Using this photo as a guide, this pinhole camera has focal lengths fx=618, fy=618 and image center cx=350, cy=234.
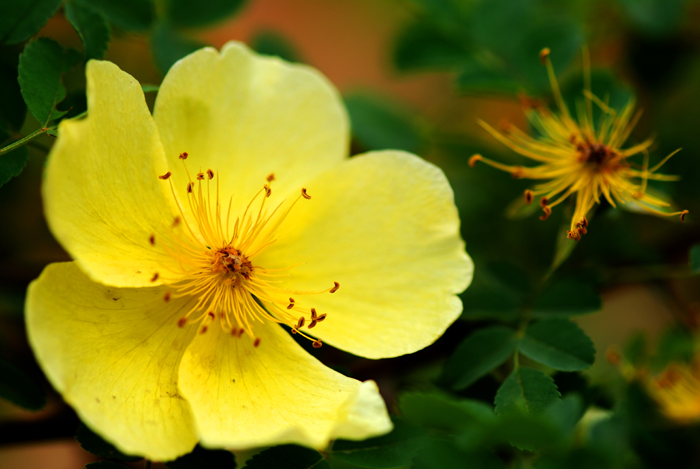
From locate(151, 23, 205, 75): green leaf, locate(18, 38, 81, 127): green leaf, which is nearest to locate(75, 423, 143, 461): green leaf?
locate(18, 38, 81, 127): green leaf

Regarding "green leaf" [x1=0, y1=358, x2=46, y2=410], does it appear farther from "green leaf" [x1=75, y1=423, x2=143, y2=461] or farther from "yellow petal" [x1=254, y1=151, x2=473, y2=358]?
"yellow petal" [x1=254, y1=151, x2=473, y2=358]

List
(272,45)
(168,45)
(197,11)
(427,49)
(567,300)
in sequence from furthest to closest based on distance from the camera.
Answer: (272,45)
(427,49)
(197,11)
(168,45)
(567,300)

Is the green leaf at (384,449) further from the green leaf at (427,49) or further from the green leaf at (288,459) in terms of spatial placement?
the green leaf at (427,49)

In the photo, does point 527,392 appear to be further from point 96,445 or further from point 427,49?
point 427,49

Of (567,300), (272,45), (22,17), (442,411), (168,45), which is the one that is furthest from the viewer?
(272,45)

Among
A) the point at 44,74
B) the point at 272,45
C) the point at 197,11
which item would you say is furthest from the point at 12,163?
the point at 272,45

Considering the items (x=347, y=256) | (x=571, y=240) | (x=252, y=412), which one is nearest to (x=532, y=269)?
A: (x=571, y=240)
